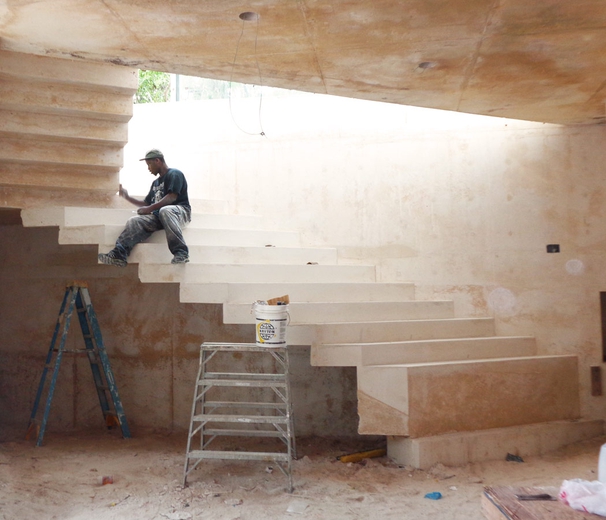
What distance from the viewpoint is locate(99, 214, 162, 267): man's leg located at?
4656mm

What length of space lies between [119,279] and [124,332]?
559 mm

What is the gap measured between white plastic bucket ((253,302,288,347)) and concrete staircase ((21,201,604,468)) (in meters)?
0.39

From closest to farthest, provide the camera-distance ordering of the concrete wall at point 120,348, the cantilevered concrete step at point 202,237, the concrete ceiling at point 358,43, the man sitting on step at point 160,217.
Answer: the concrete ceiling at point 358,43
the man sitting on step at point 160,217
the cantilevered concrete step at point 202,237
the concrete wall at point 120,348

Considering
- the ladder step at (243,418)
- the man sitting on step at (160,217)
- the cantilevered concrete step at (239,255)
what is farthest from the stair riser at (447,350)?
the man sitting on step at (160,217)

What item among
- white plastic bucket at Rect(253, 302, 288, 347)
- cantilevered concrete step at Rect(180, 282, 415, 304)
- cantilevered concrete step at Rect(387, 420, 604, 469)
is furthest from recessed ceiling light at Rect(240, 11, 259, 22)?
cantilevered concrete step at Rect(387, 420, 604, 469)

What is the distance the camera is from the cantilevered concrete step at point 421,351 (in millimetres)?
4383

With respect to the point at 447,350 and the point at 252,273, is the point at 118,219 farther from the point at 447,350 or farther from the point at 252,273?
the point at 447,350

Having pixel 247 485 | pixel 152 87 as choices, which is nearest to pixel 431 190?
pixel 247 485

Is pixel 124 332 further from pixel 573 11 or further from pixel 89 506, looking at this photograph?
pixel 573 11

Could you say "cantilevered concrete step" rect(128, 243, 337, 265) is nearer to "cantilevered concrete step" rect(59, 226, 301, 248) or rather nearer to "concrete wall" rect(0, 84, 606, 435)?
"cantilevered concrete step" rect(59, 226, 301, 248)

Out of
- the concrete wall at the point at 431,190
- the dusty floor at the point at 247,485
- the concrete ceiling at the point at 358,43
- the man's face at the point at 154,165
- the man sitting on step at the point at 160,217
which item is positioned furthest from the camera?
the concrete wall at the point at 431,190

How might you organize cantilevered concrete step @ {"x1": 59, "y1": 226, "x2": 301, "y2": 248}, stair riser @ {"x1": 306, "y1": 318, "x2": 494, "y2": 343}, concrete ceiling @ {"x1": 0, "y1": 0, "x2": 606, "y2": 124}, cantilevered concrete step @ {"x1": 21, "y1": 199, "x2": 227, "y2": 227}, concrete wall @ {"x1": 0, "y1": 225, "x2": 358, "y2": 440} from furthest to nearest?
concrete wall @ {"x1": 0, "y1": 225, "x2": 358, "y2": 440} < cantilevered concrete step @ {"x1": 21, "y1": 199, "x2": 227, "y2": 227} < cantilevered concrete step @ {"x1": 59, "y1": 226, "x2": 301, "y2": 248} < stair riser @ {"x1": 306, "y1": 318, "x2": 494, "y2": 343} < concrete ceiling @ {"x1": 0, "y1": 0, "x2": 606, "y2": 124}

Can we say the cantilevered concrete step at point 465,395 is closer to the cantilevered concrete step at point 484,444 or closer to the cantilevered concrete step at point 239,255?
the cantilevered concrete step at point 484,444

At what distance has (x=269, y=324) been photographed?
158 inches
